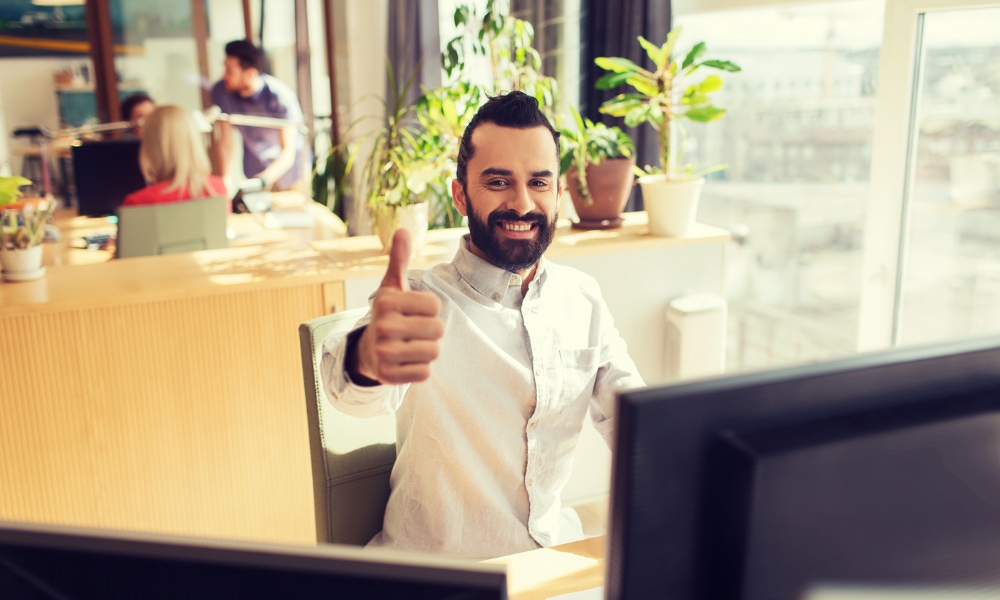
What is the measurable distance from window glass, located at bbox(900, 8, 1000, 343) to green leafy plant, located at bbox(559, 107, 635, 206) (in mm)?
838

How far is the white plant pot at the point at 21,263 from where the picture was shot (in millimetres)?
1782

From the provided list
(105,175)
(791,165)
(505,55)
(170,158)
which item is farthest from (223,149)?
(791,165)

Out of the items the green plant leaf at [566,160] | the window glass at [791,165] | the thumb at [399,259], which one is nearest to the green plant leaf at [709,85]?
the green plant leaf at [566,160]

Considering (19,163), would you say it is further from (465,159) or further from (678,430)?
(678,430)

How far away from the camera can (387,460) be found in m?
1.29

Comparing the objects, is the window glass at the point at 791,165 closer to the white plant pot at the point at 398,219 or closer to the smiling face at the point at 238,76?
the white plant pot at the point at 398,219

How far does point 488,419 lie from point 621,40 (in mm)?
1980

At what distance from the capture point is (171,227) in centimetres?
240

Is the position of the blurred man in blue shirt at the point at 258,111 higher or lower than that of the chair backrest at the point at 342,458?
higher

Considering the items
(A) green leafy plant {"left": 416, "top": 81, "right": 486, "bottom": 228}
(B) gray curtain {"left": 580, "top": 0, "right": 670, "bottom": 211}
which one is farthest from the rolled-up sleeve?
(B) gray curtain {"left": 580, "top": 0, "right": 670, "bottom": 211}

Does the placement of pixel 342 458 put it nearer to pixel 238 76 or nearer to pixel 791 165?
pixel 791 165

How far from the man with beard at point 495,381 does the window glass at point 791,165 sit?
1.28 metres

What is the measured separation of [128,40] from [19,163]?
4.30 feet

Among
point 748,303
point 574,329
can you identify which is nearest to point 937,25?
point 748,303
